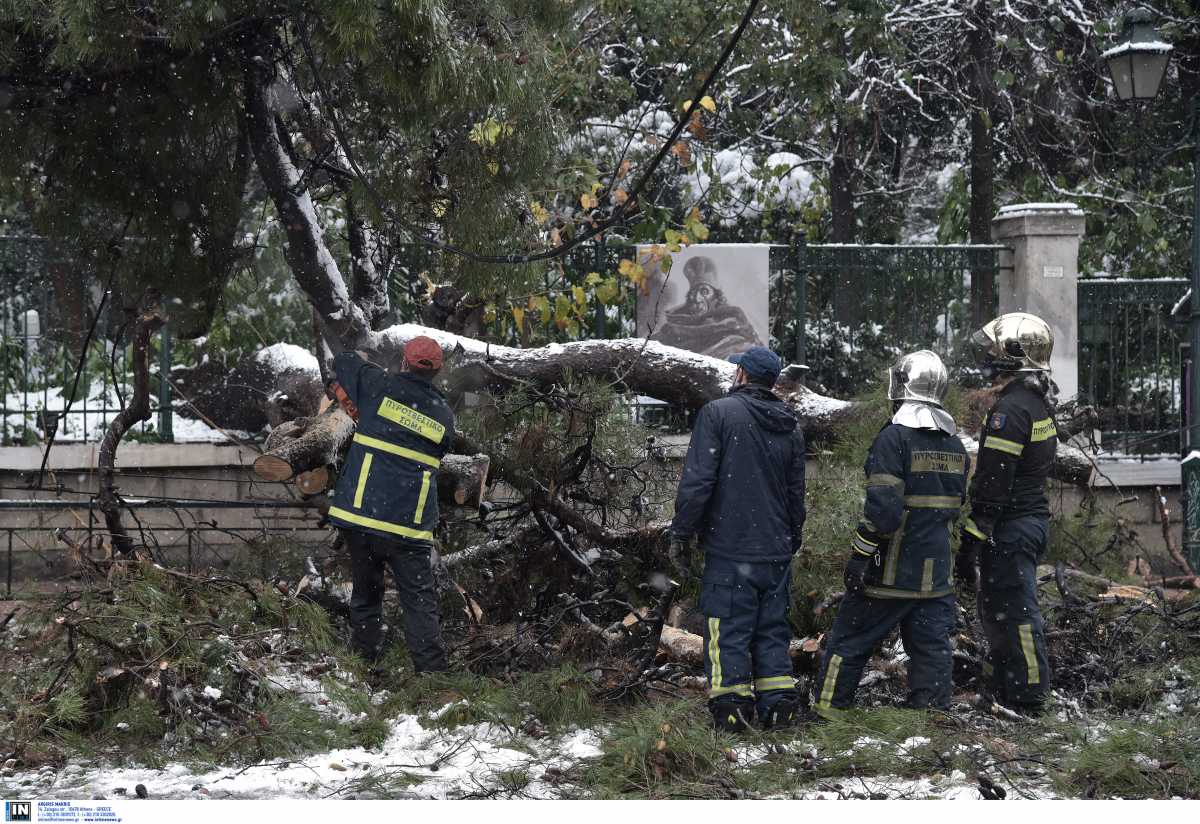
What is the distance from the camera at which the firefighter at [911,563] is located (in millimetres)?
5078

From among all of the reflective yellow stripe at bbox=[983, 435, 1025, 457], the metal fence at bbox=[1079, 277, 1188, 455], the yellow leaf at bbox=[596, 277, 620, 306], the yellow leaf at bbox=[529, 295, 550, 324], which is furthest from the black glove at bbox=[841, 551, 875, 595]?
the metal fence at bbox=[1079, 277, 1188, 455]

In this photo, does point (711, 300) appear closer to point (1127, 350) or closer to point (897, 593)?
point (1127, 350)

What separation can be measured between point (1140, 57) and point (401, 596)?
20.3 ft

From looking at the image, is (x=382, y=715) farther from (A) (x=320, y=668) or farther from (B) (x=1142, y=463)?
(B) (x=1142, y=463)

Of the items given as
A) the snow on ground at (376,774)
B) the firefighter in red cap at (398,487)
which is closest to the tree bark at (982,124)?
the firefighter in red cap at (398,487)

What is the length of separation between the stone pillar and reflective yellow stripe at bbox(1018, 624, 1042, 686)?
15.1 ft

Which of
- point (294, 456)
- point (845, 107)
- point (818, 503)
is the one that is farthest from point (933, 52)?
point (294, 456)

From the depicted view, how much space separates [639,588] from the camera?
6.38 meters

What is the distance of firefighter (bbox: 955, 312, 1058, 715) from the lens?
17.5 feet

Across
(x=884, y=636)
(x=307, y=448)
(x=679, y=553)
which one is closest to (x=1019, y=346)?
(x=884, y=636)

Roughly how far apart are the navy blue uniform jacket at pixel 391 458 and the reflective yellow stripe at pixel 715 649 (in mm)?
1456

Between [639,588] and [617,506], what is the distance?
48 cm

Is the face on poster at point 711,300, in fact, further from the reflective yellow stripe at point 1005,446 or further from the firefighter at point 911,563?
the firefighter at point 911,563

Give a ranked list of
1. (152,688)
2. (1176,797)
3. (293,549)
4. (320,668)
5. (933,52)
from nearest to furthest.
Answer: (1176,797), (152,688), (320,668), (293,549), (933,52)
